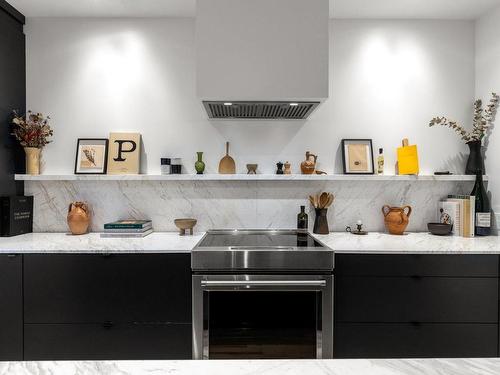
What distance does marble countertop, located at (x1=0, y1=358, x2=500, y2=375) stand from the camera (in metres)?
0.65

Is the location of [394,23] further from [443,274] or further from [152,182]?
[152,182]

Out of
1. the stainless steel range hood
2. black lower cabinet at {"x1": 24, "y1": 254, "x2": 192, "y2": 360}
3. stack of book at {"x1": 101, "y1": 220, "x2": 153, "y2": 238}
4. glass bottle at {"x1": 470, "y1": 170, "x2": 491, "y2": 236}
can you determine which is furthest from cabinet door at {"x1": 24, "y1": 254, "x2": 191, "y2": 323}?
glass bottle at {"x1": 470, "y1": 170, "x2": 491, "y2": 236}

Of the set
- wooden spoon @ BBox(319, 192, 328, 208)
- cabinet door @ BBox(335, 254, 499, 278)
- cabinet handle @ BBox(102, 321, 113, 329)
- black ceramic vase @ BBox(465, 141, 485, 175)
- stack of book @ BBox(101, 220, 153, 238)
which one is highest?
black ceramic vase @ BBox(465, 141, 485, 175)

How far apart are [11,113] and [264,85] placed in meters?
1.95

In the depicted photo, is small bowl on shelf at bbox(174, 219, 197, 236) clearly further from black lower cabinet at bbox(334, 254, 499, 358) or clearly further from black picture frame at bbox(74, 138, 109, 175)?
black lower cabinet at bbox(334, 254, 499, 358)

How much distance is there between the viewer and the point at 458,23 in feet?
8.55

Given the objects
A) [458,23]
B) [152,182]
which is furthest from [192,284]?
[458,23]

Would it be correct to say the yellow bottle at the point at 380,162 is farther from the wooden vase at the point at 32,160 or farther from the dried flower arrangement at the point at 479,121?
the wooden vase at the point at 32,160

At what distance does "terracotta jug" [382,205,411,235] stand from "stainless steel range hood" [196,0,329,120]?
1122mm

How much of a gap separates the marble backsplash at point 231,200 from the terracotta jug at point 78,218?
14 cm

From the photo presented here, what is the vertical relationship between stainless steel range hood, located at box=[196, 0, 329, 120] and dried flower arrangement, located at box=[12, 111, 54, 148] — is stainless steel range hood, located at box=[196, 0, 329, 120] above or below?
above

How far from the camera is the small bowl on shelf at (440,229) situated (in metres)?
2.40

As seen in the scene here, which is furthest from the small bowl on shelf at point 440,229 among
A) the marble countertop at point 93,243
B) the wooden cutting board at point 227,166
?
the marble countertop at point 93,243

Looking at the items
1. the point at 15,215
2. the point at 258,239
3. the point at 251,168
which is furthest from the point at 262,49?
the point at 15,215
